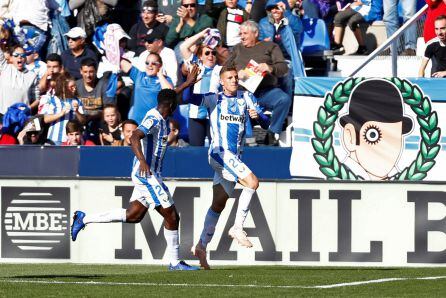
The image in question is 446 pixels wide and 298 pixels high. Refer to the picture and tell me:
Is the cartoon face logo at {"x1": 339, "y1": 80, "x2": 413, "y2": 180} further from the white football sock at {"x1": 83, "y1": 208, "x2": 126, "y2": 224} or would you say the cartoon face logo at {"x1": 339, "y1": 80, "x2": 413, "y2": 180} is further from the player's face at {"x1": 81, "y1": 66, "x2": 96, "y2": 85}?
the player's face at {"x1": 81, "y1": 66, "x2": 96, "y2": 85}

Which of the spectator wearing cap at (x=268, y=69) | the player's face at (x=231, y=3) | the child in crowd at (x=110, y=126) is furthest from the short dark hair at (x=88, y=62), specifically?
the player's face at (x=231, y=3)

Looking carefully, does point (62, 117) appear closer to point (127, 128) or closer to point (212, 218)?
point (127, 128)

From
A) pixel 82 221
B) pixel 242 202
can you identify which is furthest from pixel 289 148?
pixel 82 221

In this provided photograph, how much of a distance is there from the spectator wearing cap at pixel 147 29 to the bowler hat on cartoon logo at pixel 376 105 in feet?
13.2

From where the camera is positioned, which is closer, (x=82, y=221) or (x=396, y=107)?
(x=82, y=221)

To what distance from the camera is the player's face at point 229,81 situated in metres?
13.9

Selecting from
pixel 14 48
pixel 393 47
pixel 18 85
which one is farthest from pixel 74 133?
pixel 393 47

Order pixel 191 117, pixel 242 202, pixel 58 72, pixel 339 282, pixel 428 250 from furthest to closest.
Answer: pixel 58 72
pixel 191 117
pixel 428 250
pixel 242 202
pixel 339 282

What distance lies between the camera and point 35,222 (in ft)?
53.7

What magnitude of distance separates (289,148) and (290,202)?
0.70m

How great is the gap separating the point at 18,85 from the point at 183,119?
2.73 metres

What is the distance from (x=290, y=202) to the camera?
1570cm

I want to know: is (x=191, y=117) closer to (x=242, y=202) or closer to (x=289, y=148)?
(x=289, y=148)

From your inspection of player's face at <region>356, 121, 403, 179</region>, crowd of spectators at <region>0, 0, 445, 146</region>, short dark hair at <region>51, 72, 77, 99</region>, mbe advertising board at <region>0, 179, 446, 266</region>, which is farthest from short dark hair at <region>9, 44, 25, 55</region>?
player's face at <region>356, 121, 403, 179</region>
